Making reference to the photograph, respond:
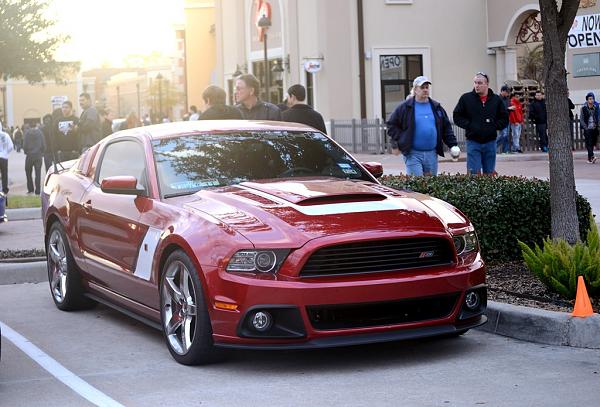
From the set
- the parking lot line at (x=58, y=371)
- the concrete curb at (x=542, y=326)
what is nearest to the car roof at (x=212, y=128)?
the parking lot line at (x=58, y=371)

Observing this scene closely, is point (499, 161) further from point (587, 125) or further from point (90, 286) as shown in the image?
point (90, 286)

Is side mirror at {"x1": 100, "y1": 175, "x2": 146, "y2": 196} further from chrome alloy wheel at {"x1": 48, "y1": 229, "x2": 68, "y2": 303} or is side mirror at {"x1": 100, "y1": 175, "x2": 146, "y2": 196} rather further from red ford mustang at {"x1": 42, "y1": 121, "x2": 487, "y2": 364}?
chrome alloy wheel at {"x1": 48, "y1": 229, "x2": 68, "y2": 303}

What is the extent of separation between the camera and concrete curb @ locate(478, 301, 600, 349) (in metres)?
7.20

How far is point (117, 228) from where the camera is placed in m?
8.12

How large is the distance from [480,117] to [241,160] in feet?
20.9

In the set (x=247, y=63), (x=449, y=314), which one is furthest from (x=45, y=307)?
(x=247, y=63)

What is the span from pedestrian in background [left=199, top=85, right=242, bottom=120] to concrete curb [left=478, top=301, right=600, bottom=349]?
542 centimetres

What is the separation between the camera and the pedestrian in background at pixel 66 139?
811 inches

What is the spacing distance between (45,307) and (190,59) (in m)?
69.1

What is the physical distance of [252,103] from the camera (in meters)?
13.0

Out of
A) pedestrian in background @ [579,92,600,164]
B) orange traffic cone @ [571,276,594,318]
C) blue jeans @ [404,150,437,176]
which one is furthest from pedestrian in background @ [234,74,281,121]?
pedestrian in background @ [579,92,600,164]

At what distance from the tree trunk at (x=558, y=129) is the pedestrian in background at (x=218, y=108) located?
4.49m

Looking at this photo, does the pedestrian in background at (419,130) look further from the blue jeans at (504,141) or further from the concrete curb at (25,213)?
the blue jeans at (504,141)

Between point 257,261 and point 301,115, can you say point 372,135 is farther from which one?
point 257,261
